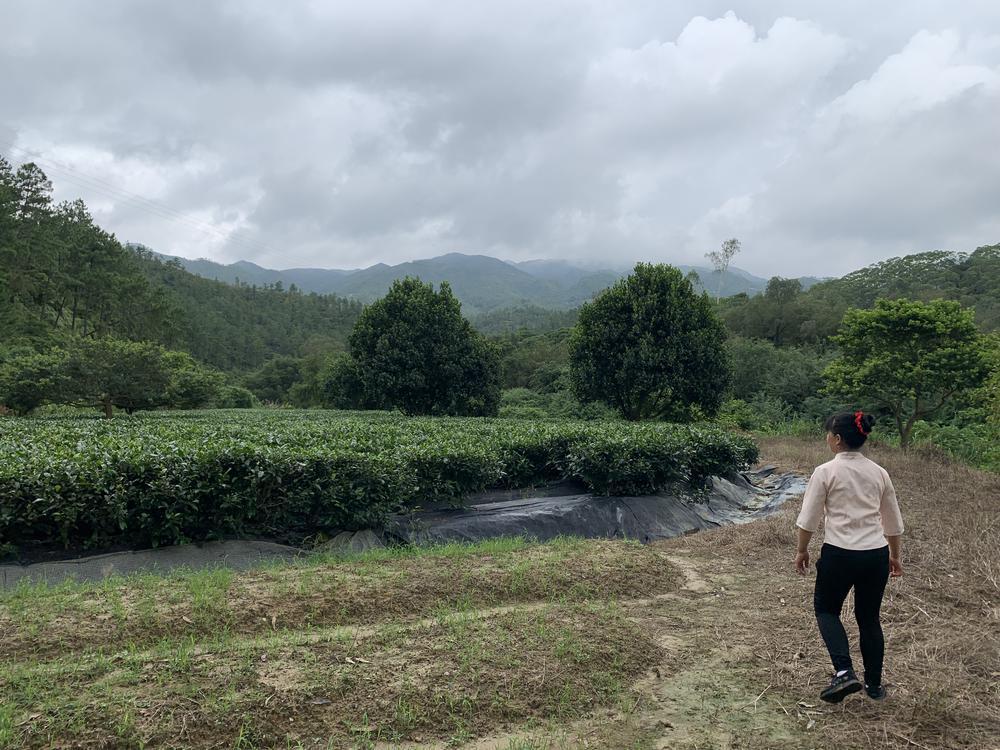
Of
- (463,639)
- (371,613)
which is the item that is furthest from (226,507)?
(463,639)

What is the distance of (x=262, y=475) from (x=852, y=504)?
5.17 m

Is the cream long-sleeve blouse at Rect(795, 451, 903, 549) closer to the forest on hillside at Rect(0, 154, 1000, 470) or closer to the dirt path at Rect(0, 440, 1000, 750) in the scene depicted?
the dirt path at Rect(0, 440, 1000, 750)

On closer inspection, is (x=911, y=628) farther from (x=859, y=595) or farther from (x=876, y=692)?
(x=859, y=595)

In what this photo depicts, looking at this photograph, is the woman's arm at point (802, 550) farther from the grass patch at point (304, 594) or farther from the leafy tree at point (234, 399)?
the leafy tree at point (234, 399)

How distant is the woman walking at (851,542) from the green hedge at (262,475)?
15.0ft

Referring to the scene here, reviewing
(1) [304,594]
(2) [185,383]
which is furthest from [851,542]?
(2) [185,383]

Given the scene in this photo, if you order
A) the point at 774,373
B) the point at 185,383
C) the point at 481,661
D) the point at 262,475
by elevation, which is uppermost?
the point at 185,383

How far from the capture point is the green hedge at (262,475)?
5520 mm

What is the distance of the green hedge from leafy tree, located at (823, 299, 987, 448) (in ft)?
27.7

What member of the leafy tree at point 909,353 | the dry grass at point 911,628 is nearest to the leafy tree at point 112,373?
the dry grass at point 911,628

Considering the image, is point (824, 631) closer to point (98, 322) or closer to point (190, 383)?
point (190, 383)

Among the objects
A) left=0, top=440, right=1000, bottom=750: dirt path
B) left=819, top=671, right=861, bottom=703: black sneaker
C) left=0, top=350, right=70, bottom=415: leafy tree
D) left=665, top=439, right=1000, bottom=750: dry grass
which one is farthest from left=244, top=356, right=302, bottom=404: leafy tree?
left=819, top=671, right=861, bottom=703: black sneaker

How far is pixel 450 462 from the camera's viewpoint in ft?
25.3

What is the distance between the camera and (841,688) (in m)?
3.39
